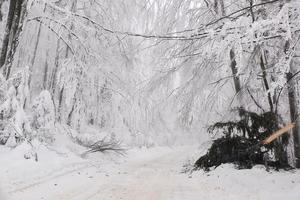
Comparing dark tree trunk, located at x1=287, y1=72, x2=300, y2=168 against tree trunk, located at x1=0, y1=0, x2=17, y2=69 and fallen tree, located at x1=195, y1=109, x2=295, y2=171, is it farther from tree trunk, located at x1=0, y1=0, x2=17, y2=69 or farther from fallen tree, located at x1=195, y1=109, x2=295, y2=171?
tree trunk, located at x1=0, y1=0, x2=17, y2=69

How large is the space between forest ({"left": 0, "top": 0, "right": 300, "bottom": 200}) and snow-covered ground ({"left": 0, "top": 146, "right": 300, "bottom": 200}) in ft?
0.12

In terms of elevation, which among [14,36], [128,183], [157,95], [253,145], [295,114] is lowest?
[128,183]

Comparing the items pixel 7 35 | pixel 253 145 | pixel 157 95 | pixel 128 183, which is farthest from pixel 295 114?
pixel 7 35

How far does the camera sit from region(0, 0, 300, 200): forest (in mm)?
8945

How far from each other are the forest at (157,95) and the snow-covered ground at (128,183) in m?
0.04

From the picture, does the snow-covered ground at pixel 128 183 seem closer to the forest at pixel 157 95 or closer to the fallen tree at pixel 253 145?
the forest at pixel 157 95

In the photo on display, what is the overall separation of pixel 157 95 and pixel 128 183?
232 inches

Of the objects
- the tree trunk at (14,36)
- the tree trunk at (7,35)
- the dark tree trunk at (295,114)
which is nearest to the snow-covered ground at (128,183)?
the dark tree trunk at (295,114)

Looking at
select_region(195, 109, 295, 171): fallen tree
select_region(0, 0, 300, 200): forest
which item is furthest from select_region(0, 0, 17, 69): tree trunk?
select_region(195, 109, 295, 171): fallen tree

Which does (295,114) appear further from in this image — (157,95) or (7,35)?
(7,35)

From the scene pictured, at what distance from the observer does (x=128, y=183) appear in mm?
10367

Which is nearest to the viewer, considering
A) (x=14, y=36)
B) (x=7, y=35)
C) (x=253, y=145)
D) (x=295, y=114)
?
(x=295, y=114)

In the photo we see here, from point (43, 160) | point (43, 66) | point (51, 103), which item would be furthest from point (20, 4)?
point (43, 66)

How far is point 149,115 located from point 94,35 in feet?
15.9
